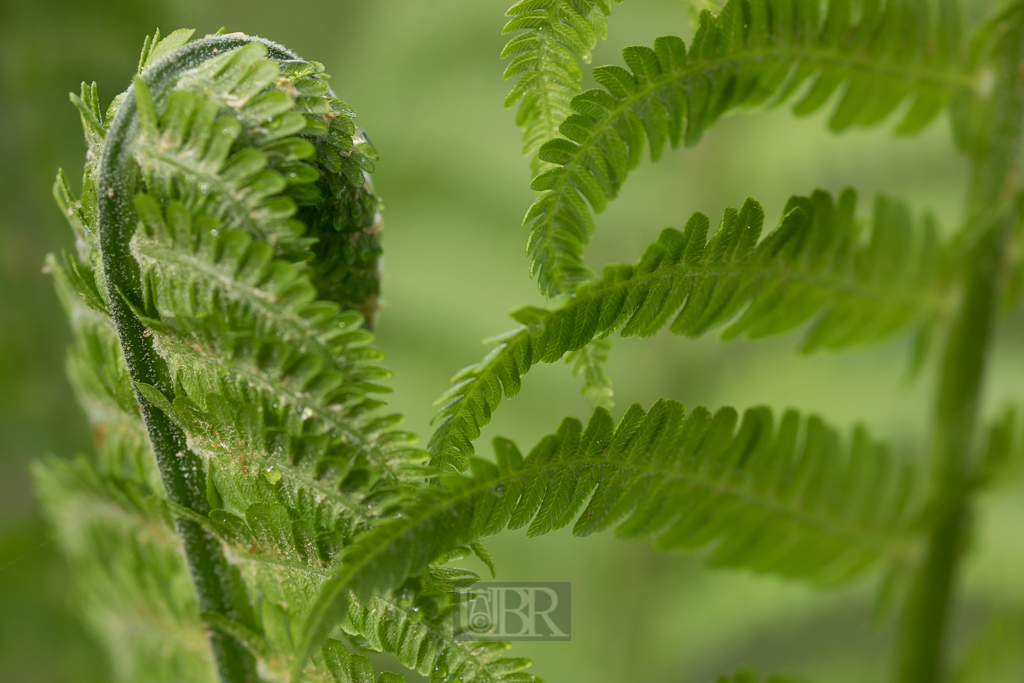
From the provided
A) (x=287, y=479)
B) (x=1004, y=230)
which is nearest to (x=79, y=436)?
(x=287, y=479)

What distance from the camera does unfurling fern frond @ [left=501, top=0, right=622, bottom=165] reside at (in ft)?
1.86

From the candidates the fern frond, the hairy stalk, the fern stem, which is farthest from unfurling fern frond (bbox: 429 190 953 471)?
the fern frond

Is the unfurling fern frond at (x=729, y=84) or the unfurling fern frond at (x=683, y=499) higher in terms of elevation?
the unfurling fern frond at (x=729, y=84)

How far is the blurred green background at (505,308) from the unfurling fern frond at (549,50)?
1.94 feet

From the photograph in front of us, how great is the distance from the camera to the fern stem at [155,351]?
50 cm

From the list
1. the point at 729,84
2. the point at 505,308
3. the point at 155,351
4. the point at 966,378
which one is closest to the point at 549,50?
the point at 729,84

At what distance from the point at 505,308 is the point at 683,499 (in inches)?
45.6

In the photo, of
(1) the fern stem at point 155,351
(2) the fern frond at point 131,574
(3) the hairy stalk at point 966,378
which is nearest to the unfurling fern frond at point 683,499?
(3) the hairy stalk at point 966,378

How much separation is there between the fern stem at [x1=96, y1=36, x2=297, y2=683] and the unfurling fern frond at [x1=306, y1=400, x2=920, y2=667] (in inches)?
6.5

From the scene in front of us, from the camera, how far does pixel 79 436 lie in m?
1.51

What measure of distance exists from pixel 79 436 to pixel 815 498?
1.25 m

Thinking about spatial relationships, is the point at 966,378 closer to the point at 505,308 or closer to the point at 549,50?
the point at 549,50

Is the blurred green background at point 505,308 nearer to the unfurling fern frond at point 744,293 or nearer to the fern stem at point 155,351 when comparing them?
the unfurling fern frond at point 744,293

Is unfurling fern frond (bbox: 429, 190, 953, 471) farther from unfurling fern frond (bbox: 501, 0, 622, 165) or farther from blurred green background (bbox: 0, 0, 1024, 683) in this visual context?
blurred green background (bbox: 0, 0, 1024, 683)
